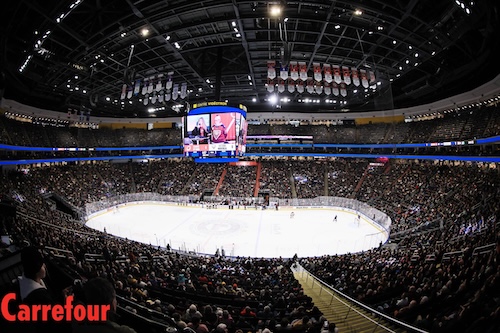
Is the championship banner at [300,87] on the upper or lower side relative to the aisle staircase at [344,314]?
upper

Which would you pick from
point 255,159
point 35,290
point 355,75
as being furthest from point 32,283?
point 255,159

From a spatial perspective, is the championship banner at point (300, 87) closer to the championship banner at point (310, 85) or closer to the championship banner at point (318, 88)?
the championship banner at point (310, 85)

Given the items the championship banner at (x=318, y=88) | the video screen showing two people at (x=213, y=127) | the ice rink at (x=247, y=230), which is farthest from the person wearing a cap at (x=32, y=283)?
the championship banner at (x=318, y=88)

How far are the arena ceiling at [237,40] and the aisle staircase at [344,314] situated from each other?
14085 mm

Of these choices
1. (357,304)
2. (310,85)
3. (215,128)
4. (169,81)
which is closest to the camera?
(357,304)

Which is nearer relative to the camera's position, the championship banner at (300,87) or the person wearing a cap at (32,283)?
the person wearing a cap at (32,283)

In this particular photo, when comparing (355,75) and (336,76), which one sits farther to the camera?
(355,75)

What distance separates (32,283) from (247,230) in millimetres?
22367

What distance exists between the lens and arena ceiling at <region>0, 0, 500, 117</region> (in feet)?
48.7

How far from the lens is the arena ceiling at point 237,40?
14.9m

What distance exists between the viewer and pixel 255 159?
46594 mm

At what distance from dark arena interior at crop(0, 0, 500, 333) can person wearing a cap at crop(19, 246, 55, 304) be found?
0.07 ft

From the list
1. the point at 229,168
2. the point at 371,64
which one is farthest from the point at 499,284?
the point at 229,168

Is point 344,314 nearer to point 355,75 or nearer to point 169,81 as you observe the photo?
point 355,75
